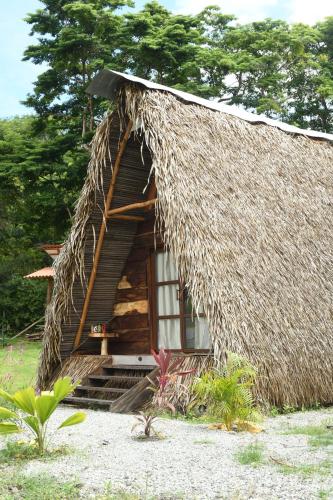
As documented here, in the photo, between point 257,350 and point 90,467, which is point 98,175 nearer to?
point 257,350

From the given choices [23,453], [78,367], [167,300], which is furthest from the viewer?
[78,367]

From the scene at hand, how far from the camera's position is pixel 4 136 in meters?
20.3

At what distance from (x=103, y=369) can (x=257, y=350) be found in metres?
2.53

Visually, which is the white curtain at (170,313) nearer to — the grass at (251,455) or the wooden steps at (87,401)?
the wooden steps at (87,401)

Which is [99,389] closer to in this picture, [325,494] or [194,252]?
[194,252]

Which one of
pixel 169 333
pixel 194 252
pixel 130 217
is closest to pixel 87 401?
pixel 169 333

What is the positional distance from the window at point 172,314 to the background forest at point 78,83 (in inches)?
425

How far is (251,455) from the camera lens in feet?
13.3

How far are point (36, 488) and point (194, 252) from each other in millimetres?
3346

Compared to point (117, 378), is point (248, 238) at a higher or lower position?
higher

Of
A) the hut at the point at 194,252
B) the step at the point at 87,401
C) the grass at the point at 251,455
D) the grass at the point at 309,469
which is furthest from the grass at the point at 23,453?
the step at the point at 87,401

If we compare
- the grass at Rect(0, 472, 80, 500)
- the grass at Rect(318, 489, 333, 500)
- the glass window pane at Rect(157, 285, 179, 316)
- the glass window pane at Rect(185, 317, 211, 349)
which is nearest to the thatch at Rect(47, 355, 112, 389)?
the glass window pane at Rect(157, 285, 179, 316)

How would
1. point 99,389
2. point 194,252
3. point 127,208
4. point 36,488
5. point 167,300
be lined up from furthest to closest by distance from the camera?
1. point 167,300
2. point 127,208
3. point 99,389
4. point 194,252
5. point 36,488

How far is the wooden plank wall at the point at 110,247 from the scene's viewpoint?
820cm
